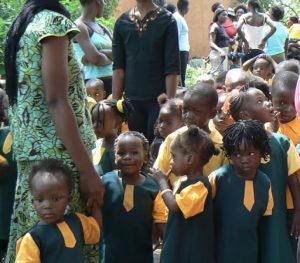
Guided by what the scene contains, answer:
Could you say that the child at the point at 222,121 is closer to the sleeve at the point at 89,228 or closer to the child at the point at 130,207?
the child at the point at 130,207

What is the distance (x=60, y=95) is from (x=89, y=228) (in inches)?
27.3

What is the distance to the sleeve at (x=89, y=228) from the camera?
3245 millimetres

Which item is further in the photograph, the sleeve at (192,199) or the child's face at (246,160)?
the child's face at (246,160)

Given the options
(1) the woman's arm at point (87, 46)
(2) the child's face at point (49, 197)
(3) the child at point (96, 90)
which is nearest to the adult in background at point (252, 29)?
(1) the woman's arm at point (87, 46)

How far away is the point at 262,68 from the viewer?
24.0 ft

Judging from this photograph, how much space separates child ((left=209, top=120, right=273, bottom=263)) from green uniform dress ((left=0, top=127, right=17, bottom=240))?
4.91ft

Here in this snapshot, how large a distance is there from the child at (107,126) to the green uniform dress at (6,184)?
57cm

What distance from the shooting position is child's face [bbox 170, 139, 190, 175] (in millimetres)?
3605

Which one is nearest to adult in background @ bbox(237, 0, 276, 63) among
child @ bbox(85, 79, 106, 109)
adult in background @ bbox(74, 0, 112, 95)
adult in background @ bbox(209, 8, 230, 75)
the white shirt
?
adult in background @ bbox(209, 8, 230, 75)

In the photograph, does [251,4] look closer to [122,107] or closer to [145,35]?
[145,35]

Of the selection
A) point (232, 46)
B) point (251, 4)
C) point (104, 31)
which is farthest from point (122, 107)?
point (232, 46)

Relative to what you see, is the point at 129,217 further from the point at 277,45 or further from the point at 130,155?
the point at 277,45

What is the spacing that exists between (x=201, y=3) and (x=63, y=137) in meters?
17.7

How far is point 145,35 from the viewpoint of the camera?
202 inches
